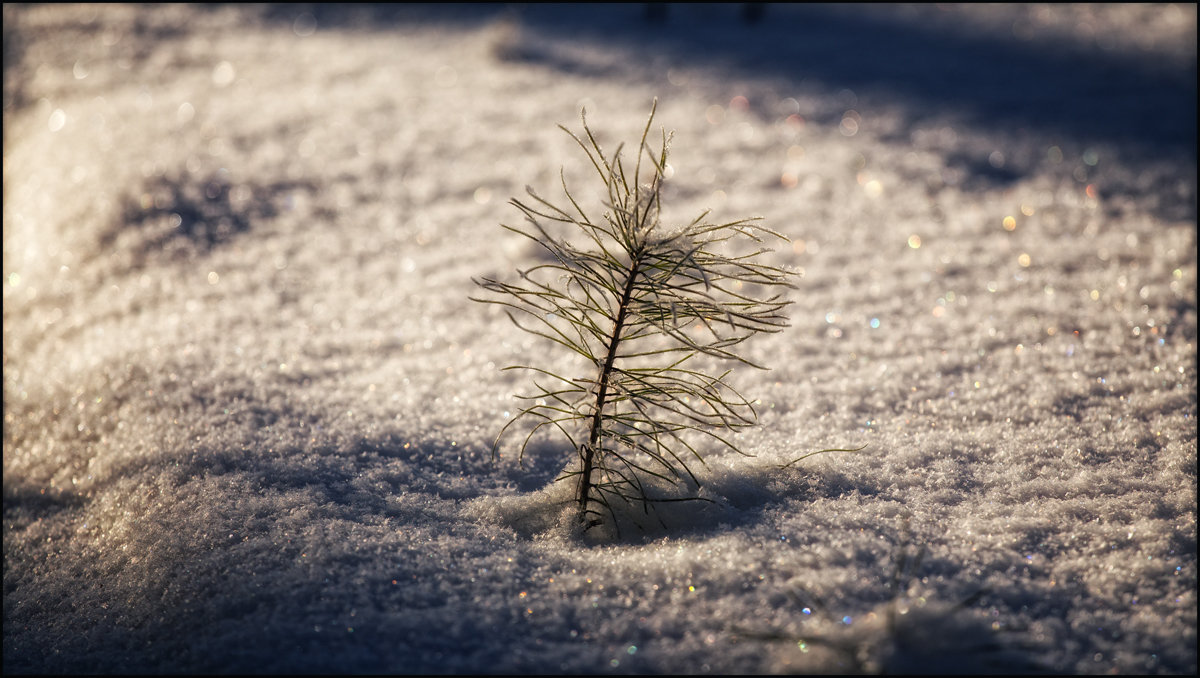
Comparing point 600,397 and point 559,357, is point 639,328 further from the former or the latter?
point 559,357

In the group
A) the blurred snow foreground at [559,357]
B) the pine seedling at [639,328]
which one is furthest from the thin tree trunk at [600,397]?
the blurred snow foreground at [559,357]

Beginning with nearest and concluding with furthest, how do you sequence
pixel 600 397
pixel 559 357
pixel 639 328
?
pixel 600 397, pixel 639 328, pixel 559 357

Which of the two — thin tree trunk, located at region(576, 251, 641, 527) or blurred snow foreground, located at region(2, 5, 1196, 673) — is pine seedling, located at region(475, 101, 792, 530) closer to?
thin tree trunk, located at region(576, 251, 641, 527)

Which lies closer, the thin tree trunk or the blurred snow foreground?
the blurred snow foreground

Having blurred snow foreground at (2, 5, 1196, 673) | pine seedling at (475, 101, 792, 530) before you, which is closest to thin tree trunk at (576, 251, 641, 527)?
pine seedling at (475, 101, 792, 530)

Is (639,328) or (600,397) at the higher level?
(639,328)

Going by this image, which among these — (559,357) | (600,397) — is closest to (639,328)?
(600,397)

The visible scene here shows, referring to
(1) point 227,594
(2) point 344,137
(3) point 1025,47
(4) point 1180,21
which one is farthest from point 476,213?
(4) point 1180,21

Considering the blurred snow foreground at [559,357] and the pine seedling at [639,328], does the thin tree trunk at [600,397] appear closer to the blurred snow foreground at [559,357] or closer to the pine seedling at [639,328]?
the pine seedling at [639,328]
